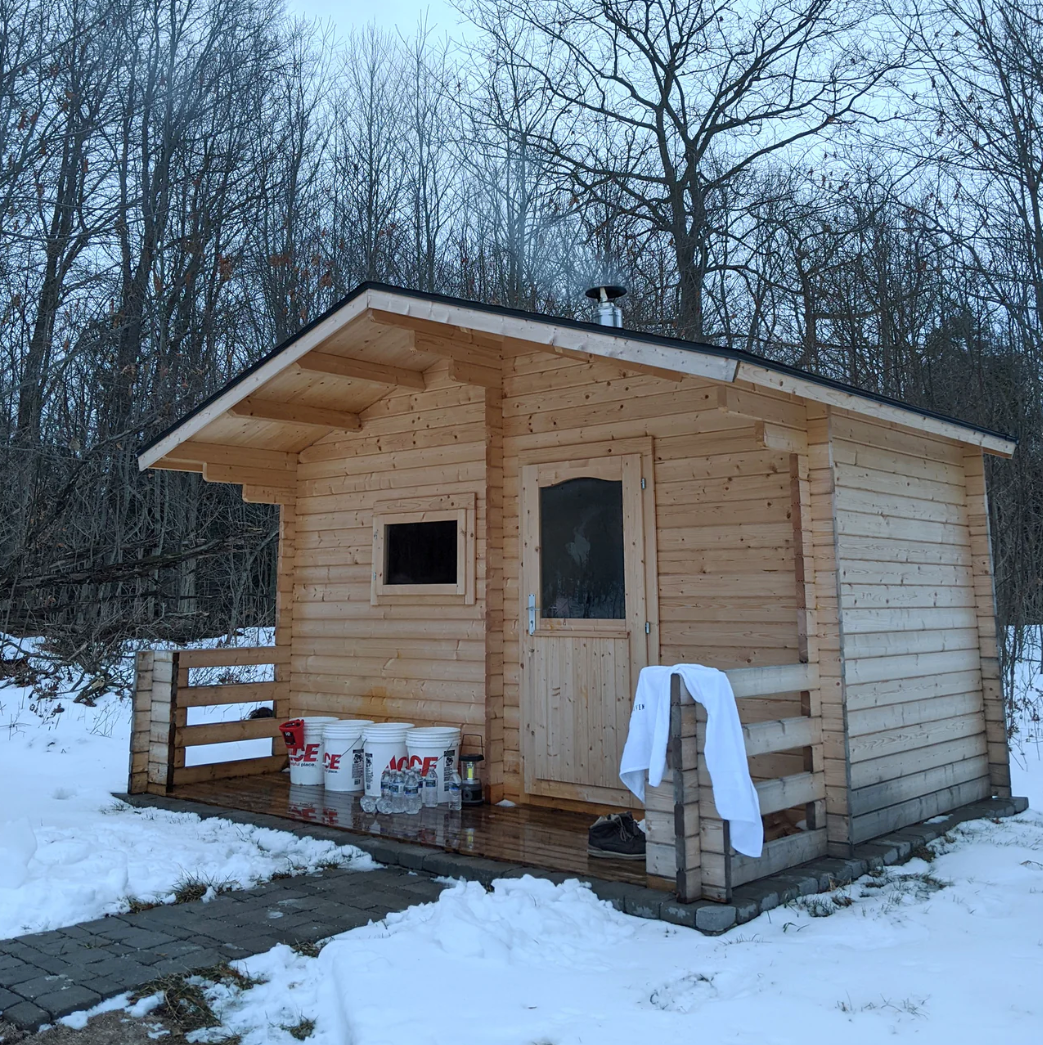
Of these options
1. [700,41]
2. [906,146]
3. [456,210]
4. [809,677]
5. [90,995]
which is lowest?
[90,995]

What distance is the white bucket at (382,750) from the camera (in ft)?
20.6

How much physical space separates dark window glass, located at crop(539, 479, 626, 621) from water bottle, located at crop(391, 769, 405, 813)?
1.40 metres

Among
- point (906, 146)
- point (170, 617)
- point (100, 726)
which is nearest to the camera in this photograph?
point (100, 726)

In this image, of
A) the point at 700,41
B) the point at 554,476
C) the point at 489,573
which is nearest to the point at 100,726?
the point at 489,573

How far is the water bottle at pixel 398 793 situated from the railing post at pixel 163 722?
5.62ft

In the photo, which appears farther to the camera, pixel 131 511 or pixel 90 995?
pixel 131 511

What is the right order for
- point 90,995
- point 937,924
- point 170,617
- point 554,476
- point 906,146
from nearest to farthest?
1. point 90,995
2. point 937,924
3. point 554,476
4. point 906,146
5. point 170,617

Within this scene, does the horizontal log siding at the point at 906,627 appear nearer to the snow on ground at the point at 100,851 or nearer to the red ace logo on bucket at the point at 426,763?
the red ace logo on bucket at the point at 426,763

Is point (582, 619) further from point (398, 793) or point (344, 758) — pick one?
point (344, 758)

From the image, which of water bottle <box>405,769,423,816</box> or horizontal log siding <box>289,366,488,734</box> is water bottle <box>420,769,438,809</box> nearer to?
water bottle <box>405,769,423,816</box>

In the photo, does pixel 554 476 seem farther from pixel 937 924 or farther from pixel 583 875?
pixel 937 924

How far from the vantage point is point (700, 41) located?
40.0 ft

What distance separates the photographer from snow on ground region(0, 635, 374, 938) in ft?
14.1

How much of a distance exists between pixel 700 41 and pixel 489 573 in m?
9.18
